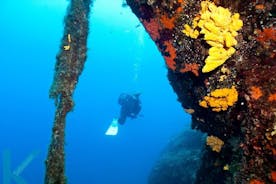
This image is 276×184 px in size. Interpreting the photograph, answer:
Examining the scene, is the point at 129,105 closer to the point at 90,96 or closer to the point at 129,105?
the point at 129,105

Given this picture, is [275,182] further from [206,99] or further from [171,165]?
[171,165]

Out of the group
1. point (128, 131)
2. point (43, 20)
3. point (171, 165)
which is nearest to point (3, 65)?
point (43, 20)

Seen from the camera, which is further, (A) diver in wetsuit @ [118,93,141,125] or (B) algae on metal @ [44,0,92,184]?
(A) diver in wetsuit @ [118,93,141,125]

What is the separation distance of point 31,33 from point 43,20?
1081 cm

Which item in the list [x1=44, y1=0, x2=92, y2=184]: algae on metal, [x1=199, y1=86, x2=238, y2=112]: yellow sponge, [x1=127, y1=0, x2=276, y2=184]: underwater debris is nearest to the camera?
[x1=127, y1=0, x2=276, y2=184]: underwater debris

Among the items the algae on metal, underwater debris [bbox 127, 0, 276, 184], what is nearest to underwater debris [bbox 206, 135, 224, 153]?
underwater debris [bbox 127, 0, 276, 184]

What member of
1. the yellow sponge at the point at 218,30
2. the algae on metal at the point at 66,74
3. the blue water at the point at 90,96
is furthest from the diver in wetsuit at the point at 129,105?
the blue water at the point at 90,96

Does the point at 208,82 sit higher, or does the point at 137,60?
the point at 137,60

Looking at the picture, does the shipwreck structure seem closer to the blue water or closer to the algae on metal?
the algae on metal

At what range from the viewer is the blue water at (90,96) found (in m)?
71.8

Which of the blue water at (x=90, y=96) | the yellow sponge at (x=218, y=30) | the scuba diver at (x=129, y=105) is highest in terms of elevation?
the blue water at (x=90, y=96)

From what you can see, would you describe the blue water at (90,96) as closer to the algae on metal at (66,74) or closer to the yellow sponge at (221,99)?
the algae on metal at (66,74)

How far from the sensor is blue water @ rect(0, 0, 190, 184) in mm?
71812

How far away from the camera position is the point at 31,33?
322 feet
